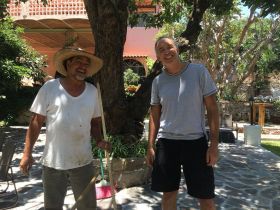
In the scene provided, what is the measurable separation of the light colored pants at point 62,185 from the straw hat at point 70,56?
2.76 ft

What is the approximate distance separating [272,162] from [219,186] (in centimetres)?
304

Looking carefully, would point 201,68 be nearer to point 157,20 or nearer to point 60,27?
point 157,20

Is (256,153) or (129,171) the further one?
(256,153)

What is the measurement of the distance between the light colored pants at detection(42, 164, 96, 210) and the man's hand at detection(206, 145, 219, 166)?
101 centimetres

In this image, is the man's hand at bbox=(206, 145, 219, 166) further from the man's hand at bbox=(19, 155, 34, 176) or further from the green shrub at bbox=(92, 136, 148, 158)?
the green shrub at bbox=(92, 136, 148, 158)

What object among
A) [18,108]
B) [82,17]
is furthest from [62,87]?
[82,17]

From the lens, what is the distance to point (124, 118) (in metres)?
7.34

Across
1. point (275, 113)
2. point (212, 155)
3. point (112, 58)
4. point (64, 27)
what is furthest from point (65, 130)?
point (275, 113)

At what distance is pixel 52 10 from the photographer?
18125mm

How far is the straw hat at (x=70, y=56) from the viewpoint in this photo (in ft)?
12.0

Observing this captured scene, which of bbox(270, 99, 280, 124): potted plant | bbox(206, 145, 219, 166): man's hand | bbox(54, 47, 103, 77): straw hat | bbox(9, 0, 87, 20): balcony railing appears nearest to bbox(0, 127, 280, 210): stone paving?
bbox(206, 145, 219, 166): man's hand

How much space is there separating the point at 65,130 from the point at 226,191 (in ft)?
13.6

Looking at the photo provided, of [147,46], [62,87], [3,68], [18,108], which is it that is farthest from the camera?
[147,46]

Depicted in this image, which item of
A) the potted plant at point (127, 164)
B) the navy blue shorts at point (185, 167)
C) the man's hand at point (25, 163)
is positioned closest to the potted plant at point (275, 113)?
the potted plant at point (127, 164)
